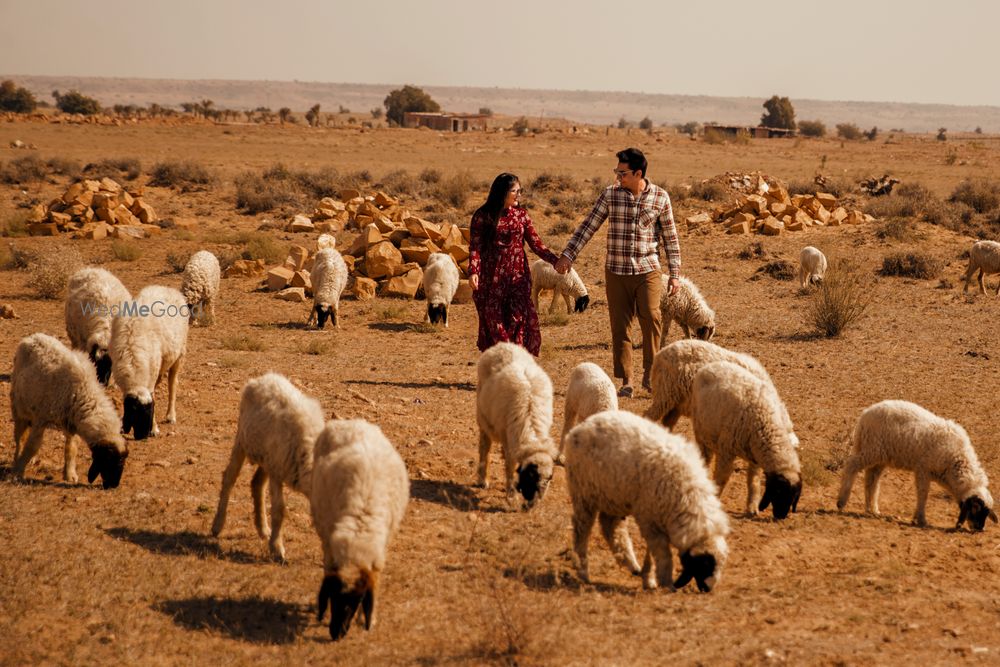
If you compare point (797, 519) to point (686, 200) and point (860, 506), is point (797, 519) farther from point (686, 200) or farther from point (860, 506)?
point (686, 200)

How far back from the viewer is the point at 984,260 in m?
18.6

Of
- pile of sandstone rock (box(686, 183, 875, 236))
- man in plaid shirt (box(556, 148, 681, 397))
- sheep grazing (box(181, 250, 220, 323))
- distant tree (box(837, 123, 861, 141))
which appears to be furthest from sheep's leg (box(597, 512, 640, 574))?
distant tree (box(837, 123, 861, 141))

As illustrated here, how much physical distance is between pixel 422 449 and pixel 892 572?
4283mm

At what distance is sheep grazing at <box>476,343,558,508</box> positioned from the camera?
7.32 metres

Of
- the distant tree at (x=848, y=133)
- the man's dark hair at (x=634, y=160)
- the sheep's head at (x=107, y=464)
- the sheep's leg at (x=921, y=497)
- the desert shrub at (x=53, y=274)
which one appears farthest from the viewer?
the distant tree at (x=848, y=133)

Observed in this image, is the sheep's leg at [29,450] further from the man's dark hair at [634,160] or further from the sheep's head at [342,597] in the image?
the man's dark hair at [634,160]

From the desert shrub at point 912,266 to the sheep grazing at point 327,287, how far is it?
36.7 feet

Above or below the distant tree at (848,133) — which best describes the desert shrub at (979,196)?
below

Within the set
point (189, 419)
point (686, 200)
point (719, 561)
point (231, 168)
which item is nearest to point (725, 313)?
point (189, 419)

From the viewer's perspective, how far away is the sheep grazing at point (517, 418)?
24.0 ft

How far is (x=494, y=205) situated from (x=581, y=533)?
409 cm

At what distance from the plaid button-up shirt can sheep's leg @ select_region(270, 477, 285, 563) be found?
164 inches

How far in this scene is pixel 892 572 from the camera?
659 centimetres

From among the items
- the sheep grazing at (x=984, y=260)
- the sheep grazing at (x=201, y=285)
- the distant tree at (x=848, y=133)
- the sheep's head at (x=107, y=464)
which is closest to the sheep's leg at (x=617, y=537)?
the sheep's head at (x=107, y=464)
